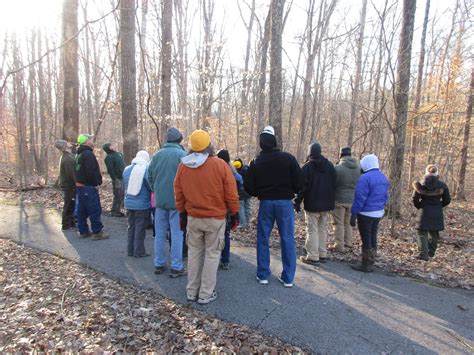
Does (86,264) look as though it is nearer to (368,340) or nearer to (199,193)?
(199,193)

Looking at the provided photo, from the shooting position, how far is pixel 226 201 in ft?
13.9

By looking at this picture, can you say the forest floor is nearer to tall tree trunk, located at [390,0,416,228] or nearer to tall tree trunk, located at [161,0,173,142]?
tall tree trunk, located at [390,0,416,228]

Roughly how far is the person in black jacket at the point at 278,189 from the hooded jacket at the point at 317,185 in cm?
103

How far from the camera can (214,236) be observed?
13.7ft

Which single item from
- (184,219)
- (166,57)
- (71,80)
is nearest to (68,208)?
(184,219)

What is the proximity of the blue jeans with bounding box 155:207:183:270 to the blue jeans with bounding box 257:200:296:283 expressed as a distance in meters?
1.29

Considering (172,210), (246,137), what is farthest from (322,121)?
(172,210)

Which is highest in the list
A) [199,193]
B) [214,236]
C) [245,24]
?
[245,24]

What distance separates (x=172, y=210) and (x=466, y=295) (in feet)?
15.5

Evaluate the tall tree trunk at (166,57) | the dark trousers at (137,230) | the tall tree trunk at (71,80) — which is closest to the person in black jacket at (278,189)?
the dark trousers at (137,230)

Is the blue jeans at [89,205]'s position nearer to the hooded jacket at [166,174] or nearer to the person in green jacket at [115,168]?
the person in green jacket at [115,168]

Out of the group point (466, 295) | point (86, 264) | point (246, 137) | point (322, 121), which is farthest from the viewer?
point (322, 121)

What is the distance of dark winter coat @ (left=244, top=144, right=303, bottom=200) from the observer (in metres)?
4.65

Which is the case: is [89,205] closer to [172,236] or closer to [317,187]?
[172,236]
